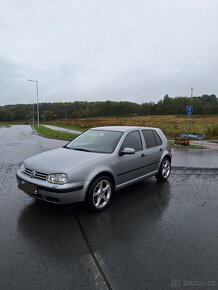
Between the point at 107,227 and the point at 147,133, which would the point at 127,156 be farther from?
the point at 107,227

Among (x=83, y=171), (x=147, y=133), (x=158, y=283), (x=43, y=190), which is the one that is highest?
(x=147, y=133)

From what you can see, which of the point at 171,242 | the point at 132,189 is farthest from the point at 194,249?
the point at 132,189

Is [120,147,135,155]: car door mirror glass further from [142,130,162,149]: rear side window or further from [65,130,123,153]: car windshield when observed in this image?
[142,130,162,149]: rear side window

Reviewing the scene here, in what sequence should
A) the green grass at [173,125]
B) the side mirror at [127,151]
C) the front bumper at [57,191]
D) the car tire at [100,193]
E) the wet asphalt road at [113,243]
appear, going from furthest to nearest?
the green grass at [173,125] < the side mirror at [127,151] < the car tire at [100,193] < the front bumper at [57,191] < the wet asphalt road at [113,243]

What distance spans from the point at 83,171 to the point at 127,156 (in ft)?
4.31

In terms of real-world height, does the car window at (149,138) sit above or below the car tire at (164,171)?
above

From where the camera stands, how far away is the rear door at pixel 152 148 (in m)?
6.35

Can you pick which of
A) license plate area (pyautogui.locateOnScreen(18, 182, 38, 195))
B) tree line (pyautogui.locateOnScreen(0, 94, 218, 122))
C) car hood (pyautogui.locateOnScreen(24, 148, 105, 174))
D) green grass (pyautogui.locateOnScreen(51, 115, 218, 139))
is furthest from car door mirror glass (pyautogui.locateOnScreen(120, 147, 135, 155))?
tree line (pyautogui.locateOnScreen(0, 94, 218, 122))

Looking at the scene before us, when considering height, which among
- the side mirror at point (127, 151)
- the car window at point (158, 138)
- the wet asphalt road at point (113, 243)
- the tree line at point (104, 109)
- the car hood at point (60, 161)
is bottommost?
the wet asphalt road at point (113, 243)

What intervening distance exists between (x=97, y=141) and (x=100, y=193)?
4.55 ft

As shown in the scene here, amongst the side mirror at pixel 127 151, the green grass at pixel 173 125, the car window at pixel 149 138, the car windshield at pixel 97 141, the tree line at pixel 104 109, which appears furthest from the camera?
the tree line at pixel 104 109

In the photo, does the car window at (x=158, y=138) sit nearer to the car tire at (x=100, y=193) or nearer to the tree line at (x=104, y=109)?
the car tire at (x=100, y=193)

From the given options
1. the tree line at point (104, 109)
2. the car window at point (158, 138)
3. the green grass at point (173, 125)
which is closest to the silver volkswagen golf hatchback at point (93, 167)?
the car window at point (158, 138)

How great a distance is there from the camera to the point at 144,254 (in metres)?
3.43
